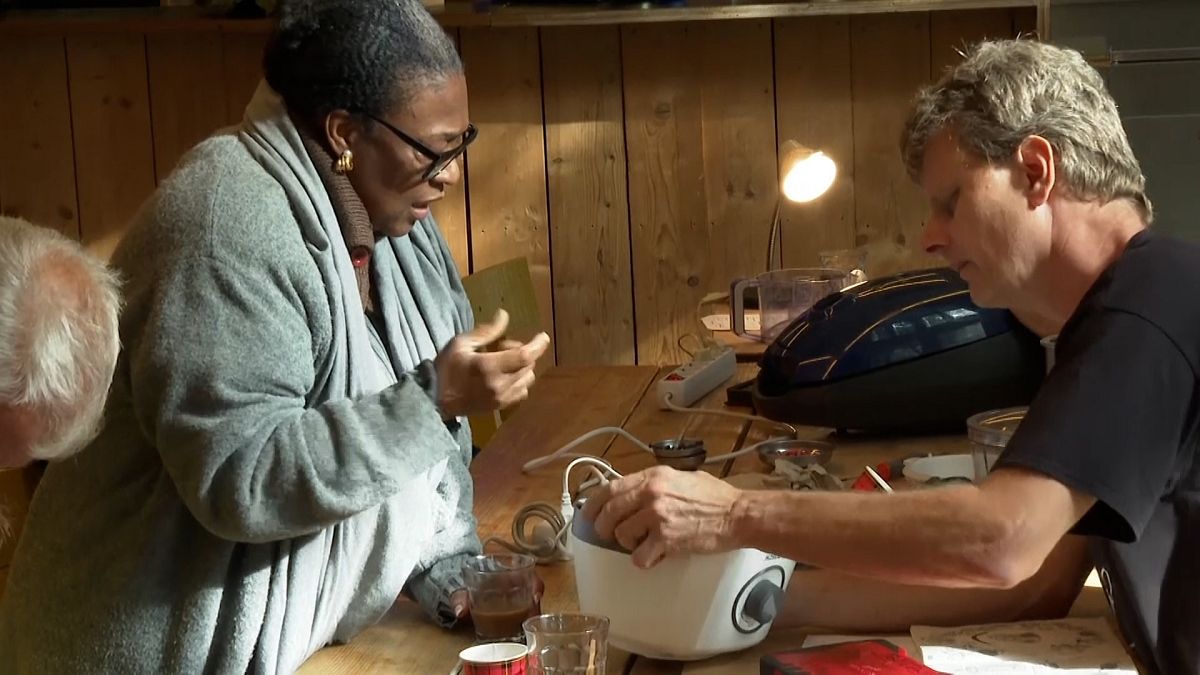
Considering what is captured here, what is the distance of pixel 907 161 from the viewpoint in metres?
1.54

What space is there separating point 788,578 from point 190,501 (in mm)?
597

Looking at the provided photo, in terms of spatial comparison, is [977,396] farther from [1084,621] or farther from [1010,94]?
[1010,94]

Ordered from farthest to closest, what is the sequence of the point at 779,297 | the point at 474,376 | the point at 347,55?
the point at 779,297 < the point at 347,55 < the point at 474,376

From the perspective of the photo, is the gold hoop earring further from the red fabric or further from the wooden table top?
the red fabric

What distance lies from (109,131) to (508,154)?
1.07 meters

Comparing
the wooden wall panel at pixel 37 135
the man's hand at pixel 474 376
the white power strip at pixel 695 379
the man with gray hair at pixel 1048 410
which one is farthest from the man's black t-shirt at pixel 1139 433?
the wooden wall panel at pixel 37 135

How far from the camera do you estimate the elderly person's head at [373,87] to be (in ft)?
5.26

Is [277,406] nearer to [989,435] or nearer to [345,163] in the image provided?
[345,163]

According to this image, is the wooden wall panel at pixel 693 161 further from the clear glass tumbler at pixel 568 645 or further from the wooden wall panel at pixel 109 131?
the clear glass tumbler at pixel 568 645

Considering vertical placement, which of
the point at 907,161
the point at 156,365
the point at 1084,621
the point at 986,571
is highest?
the point at 907,161

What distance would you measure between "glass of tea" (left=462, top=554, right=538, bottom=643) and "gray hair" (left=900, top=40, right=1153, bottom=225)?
63 cm

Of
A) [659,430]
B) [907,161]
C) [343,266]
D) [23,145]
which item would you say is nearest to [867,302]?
[659,430]

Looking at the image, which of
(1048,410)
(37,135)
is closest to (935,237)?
(1048,410)

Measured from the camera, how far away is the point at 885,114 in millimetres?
3807
